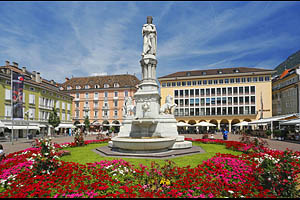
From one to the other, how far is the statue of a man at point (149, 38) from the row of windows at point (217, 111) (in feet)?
134

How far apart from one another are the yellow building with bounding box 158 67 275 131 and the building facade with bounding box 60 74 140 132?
11755mm

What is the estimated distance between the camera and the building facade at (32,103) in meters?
32.0

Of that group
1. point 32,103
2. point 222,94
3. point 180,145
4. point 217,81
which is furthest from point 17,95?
point 222,94

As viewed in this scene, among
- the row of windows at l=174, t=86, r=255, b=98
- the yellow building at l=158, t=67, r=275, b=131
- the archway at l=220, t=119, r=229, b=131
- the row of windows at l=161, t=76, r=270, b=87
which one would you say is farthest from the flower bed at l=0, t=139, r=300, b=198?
the row of windows at l=161, t=76, r=270, b=87

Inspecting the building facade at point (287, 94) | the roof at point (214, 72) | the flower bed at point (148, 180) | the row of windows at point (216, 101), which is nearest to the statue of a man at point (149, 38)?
the flower bed at point (148, 180)

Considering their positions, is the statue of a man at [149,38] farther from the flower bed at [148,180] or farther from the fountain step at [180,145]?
the flower bed at [148,180]

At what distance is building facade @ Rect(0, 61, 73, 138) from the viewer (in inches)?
1261

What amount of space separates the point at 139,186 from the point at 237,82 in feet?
175

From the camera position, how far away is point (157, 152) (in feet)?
35.0

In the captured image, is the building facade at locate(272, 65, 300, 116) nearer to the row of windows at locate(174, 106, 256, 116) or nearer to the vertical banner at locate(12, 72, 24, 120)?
the row of windows at locate(174, 106, 256, 116)

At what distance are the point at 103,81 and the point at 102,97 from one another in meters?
6.00

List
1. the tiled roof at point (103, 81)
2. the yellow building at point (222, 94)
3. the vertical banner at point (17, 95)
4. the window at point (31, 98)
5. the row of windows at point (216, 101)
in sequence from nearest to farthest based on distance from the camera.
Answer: the vertical banner at point (17, 95), the window at point (31, 98), the yellow building at point (222, 94), the row of windows at point (216, 101), the tiled roof at point (103, 81)

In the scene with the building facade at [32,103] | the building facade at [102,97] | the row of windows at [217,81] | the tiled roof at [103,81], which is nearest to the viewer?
the building facade at [32,103]

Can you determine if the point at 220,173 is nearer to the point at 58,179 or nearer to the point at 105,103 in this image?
the point at 58,179
